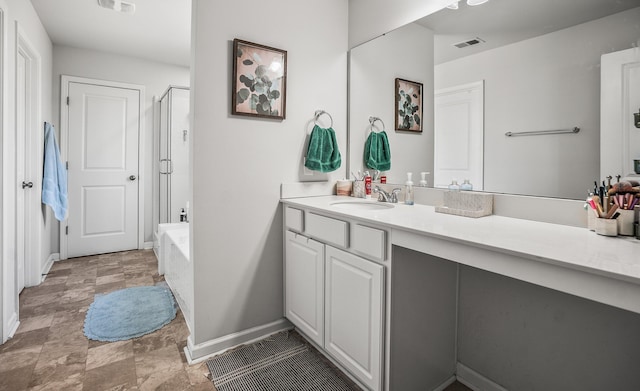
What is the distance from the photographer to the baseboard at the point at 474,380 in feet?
5.06

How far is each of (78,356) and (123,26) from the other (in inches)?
114

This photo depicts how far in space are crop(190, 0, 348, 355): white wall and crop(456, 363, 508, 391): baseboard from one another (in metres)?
1.11

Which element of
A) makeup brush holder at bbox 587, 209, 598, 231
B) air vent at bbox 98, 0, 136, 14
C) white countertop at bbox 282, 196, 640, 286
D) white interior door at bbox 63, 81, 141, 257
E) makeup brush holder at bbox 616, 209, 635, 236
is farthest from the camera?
white interior door at bbox 63, 81, 141, 257

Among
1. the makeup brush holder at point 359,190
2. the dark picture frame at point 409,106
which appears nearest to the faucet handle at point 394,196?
the makeup brush holder at point 359,190

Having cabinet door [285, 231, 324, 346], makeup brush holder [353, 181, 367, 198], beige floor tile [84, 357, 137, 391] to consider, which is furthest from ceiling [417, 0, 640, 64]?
beige floor tile [84, 357, 137, 391]

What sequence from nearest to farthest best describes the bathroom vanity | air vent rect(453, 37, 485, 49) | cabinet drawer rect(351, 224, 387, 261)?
the bathroom vanity, cabinet drawer rect(351, 224, 387, 261), air vent rect(453, 37, 485, 49)

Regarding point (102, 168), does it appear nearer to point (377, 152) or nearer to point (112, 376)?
point (112, 376)

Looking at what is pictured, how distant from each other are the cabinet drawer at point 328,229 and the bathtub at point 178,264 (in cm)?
74

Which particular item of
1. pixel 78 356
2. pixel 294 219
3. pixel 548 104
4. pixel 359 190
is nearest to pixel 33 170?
pixel 78 356

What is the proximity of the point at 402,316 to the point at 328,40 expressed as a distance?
1.85m

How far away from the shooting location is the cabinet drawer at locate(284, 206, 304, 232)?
1917mm

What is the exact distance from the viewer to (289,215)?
2.05 m

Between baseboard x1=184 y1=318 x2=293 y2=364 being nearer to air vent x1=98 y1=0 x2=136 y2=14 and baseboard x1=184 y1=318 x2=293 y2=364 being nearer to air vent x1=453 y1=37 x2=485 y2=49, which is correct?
air vent x1=453 y1=37 x2=485 y2=49

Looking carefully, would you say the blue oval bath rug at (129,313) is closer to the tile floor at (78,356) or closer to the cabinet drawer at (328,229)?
the tile floor at (78,356)
